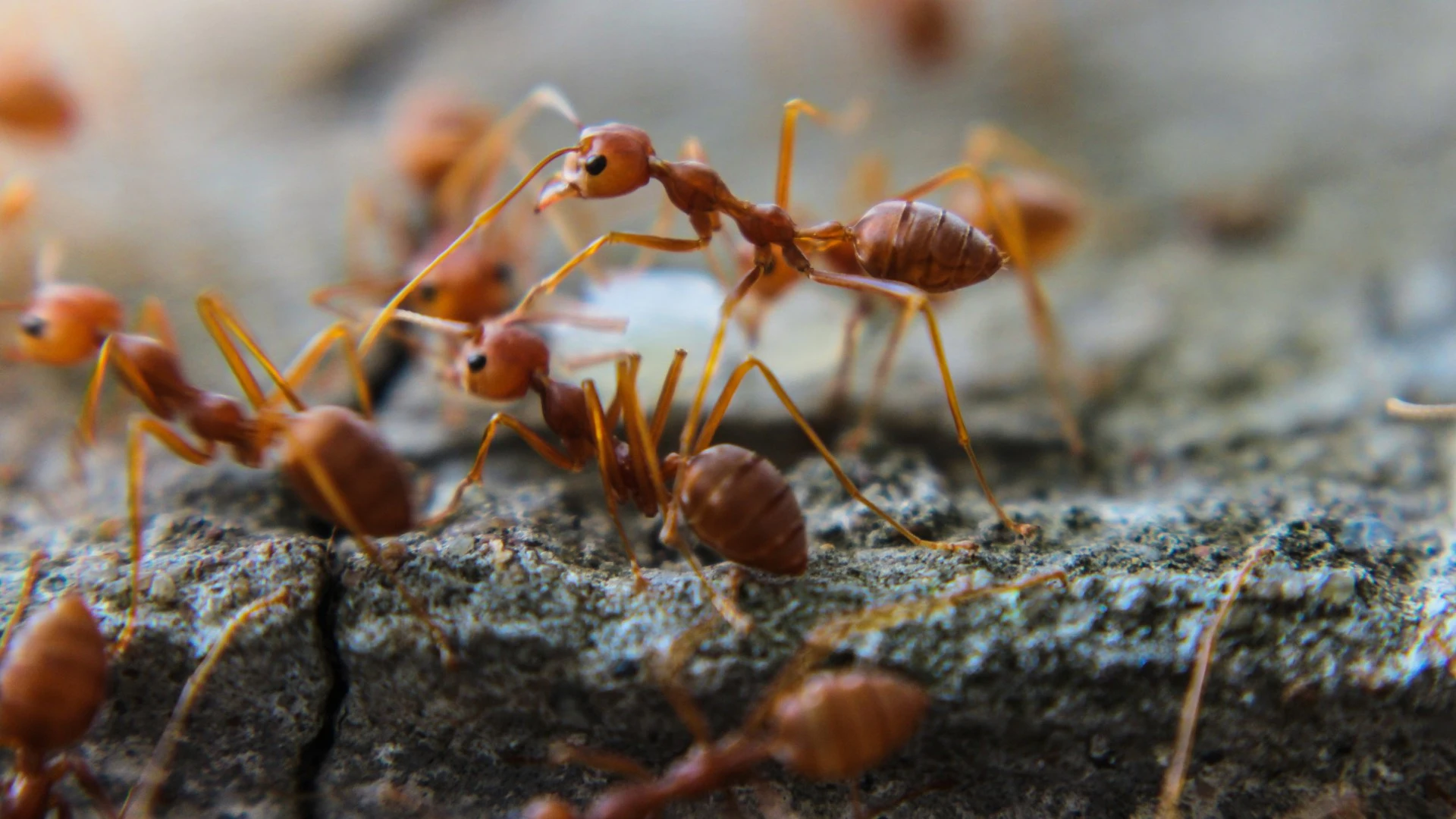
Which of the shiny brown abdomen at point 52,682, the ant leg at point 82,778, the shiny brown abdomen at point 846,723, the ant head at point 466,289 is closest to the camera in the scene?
the shiny brown abdomen at point 846,723

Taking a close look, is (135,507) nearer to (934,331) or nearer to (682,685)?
(682,685)

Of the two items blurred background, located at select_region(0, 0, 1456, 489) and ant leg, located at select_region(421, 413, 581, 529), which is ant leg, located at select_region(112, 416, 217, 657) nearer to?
ant leg, located at select_region(421, 413, 581, 529)

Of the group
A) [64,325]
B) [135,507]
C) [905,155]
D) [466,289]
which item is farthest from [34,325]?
[905,155]

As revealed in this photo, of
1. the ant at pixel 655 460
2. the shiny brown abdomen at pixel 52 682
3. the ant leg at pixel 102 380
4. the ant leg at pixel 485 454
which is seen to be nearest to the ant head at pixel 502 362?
the ant at pixel 655 460

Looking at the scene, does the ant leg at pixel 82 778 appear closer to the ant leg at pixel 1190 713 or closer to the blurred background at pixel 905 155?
the blurred background at pixel 905 155

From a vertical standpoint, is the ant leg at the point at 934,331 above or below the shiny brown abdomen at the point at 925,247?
below

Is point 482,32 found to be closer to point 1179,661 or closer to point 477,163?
point 477,163

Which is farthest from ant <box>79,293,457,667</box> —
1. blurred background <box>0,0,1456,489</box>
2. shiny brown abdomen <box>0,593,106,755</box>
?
blurred background <box>0,0,1456,489</box>

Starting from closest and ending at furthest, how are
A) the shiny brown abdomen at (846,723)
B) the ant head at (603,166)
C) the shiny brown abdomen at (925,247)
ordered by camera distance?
the shiny brown abdomen at (846,723) < the shiny brown abdomen at (925,247) < the ant head at (603,166)
